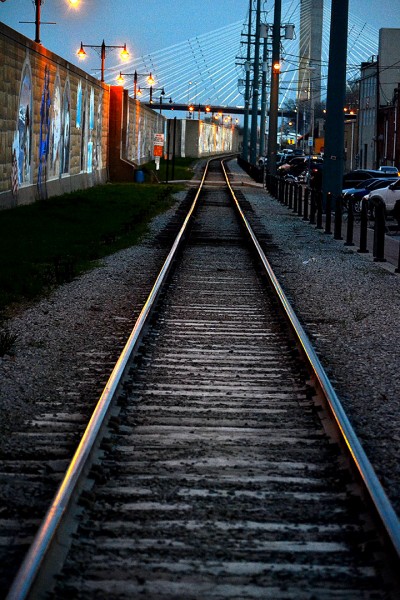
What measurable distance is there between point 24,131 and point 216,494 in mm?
25580

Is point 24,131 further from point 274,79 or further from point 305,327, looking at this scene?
point 274,79

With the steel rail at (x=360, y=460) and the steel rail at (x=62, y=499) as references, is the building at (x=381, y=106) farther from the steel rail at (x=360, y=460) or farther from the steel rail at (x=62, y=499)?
the steel rail at (x=62, y=499)

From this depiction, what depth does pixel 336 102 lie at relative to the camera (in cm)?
3519

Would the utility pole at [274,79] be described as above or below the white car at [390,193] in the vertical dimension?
above

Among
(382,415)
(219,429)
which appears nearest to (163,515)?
(219,429)

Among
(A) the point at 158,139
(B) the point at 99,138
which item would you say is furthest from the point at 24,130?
(A) the point at 158,139

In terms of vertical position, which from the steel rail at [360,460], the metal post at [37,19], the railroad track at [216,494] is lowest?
the railroad track at [216,494]

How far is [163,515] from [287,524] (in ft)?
2.08

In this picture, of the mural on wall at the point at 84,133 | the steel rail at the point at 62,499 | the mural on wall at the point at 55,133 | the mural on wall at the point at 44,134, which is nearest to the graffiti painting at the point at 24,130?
the mural on wall at the point at 44,134

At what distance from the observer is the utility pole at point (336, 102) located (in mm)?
34812

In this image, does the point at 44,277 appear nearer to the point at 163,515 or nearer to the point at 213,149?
the point at 163,515

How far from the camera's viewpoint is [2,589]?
459 cm

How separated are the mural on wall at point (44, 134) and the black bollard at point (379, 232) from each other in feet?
48.8

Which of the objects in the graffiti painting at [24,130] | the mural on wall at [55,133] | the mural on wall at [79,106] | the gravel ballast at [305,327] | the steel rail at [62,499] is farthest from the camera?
the mural on wall at [79,106]
